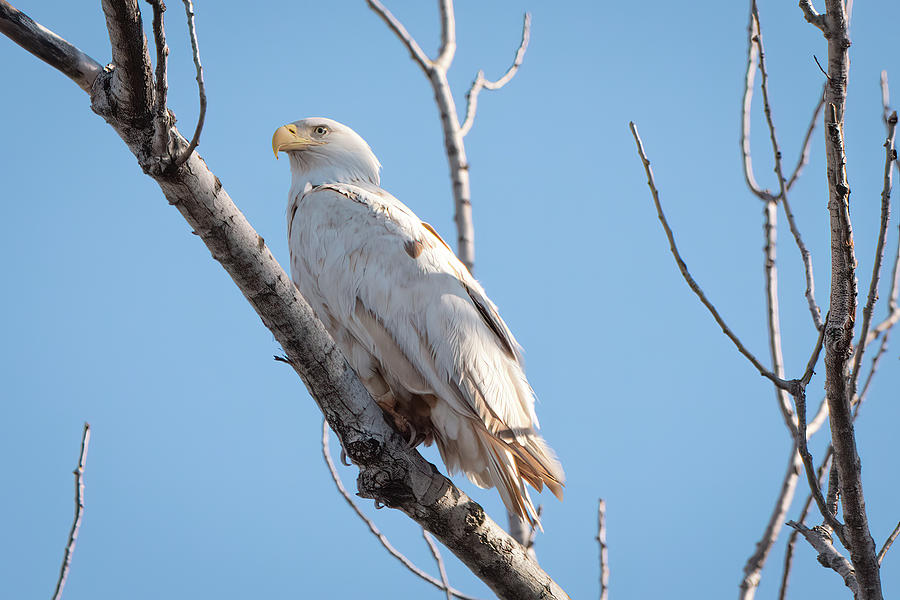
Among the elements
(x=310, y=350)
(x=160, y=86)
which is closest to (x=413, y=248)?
(x=310, y=350)

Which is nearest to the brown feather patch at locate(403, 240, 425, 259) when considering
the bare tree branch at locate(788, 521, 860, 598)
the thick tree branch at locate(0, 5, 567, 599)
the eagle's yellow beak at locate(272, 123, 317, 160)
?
the thick tree branch at locate(0, 5, 567, 599)

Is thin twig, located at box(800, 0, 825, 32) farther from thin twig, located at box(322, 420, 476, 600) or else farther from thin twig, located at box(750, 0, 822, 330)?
thin twig, located at box(322, 420, 476, 600)

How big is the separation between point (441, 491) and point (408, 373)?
733 millimetres

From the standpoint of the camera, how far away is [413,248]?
391cm

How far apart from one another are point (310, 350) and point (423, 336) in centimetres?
98

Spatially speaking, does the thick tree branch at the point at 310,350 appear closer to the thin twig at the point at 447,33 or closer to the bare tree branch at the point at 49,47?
the bare tree branch at the point at 49,47

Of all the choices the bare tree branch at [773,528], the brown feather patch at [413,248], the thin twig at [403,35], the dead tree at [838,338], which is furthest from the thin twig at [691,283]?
the thin twig at [403,35]

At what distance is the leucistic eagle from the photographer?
3.65 metres

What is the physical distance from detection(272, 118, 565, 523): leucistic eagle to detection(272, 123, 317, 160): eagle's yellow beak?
797 mm

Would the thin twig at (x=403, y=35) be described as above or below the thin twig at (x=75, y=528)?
above

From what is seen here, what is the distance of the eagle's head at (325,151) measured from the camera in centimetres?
485

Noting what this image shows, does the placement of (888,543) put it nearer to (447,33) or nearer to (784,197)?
(784,197)

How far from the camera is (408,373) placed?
382 centimetres

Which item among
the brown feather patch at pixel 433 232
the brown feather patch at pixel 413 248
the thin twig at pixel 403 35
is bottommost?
the brown feather patch at pixel 413 248
